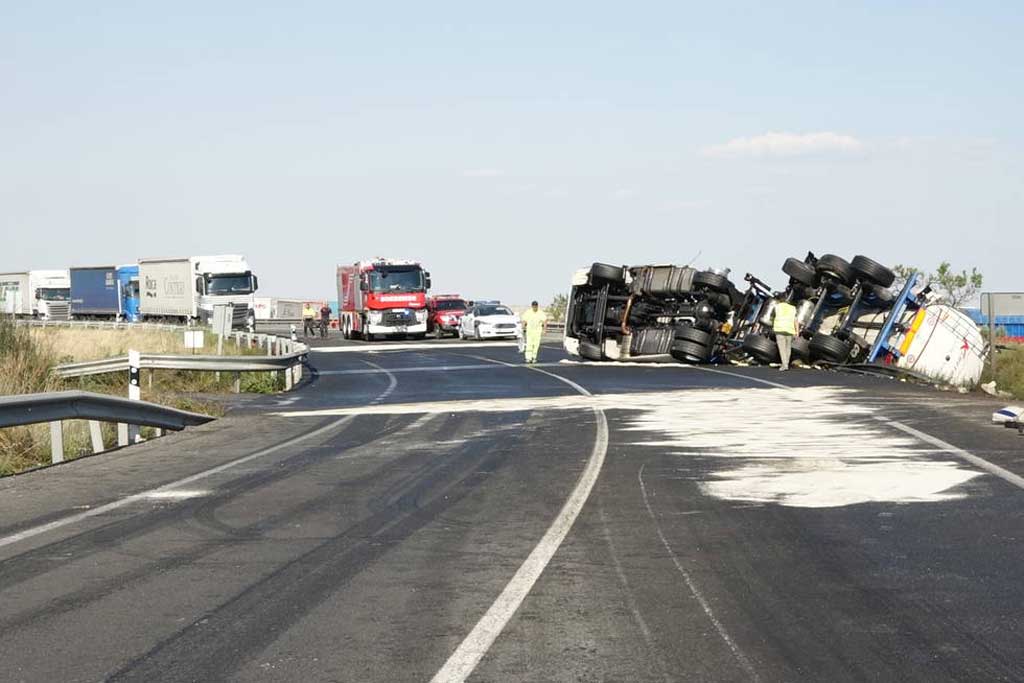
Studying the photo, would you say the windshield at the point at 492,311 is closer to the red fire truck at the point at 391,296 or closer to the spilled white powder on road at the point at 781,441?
the red fire truck at the point at 391,296

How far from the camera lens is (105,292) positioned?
7656 centimetres

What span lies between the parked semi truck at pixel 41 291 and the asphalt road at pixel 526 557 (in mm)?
72044

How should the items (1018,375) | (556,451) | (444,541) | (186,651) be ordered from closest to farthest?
(186,651) < (444,541) < (556,451) < (1018,375)

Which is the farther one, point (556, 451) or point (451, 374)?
point (451, 374)

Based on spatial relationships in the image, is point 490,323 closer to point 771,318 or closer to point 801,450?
point 771,318

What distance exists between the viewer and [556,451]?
15227 mm

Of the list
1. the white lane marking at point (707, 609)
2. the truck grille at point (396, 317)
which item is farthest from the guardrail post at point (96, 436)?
the truck grille at point (396, 317)

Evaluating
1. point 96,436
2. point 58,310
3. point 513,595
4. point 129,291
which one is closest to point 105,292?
point 129,291

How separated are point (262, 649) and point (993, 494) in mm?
6872

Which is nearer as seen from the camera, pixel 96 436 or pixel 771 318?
pixel 96 436

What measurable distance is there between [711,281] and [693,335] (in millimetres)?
1418

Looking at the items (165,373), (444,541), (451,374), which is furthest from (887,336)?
(444,541)

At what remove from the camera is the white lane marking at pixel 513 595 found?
5961mm

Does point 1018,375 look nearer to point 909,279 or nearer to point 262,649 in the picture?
point 909,279
